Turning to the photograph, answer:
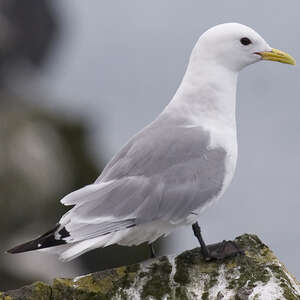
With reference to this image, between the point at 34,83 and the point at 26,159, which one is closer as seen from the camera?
the point at 26,159

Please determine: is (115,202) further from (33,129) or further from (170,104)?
(33,129)

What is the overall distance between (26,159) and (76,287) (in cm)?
1289

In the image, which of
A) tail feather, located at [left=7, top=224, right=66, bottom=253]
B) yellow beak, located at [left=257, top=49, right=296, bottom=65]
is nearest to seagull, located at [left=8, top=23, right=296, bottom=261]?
tail feather, located at [left=7, top=224, right=66, bottom=253]

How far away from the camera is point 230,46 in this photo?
29.4ft

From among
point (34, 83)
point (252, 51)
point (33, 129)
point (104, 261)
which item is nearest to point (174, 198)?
point (252, 51)

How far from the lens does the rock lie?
7.69 m

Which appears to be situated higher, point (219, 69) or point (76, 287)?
→ point (219, 69)

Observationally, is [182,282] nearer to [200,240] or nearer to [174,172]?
[200,240]

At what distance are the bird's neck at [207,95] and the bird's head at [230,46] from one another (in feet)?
0.27

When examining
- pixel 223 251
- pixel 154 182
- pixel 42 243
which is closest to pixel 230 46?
pixel 154 182

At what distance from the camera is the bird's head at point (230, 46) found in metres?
8.95

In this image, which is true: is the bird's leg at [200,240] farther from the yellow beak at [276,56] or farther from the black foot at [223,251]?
the yellow beak at [276,56]

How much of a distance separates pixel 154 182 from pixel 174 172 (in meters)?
0.21

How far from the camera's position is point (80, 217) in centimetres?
786
